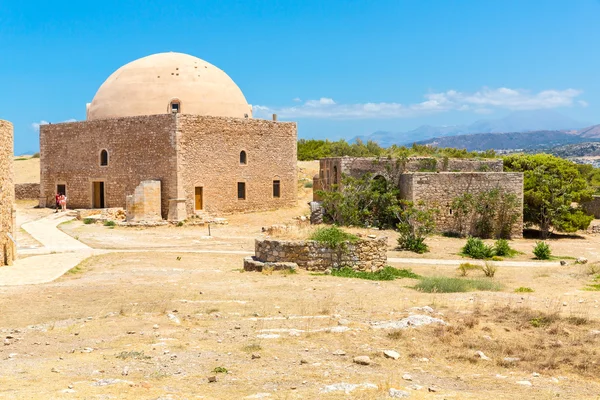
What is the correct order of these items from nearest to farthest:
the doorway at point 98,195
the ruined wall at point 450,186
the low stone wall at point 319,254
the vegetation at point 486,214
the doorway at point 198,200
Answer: the low stone wall at point 319,254
the ruined wall at point 450,186
the vegetation at point 486,214
the doorway at point 198,200
the doorway at point 98,195

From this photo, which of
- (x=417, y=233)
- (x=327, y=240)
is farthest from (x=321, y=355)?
(x=417, y=233)

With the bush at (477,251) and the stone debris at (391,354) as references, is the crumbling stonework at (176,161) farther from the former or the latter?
the stone debris at (391,354)

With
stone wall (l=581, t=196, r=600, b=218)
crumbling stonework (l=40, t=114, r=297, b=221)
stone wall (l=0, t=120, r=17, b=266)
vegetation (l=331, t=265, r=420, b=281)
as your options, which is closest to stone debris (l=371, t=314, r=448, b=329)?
vegetation (l=331, t=265, r=420, b=281)

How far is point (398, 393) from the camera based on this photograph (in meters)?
6.16

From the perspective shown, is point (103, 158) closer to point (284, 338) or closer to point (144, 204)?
point (144, 204)

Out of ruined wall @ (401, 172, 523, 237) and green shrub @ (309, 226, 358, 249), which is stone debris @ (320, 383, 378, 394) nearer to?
green shrub @ (309, 226, 358, 249)

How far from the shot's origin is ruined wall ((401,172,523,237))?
25625 millimetres

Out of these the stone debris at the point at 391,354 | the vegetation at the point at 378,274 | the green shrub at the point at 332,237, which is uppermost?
the green shrub at the point at 332,237

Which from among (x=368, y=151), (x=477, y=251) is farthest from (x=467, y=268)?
(x=368, y=151)

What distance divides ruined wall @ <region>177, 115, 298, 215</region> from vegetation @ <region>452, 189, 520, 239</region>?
10015 millimetres

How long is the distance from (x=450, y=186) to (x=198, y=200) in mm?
11606

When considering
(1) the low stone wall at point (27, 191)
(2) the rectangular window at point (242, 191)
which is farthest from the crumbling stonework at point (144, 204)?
(1) the low stone wall at point (27, 191)

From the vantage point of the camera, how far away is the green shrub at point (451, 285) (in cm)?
1258

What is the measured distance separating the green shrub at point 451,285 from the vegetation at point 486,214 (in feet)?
41.2
